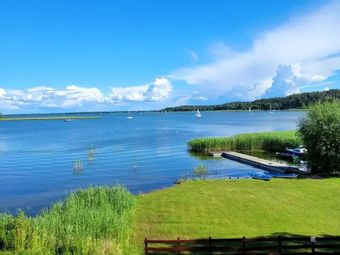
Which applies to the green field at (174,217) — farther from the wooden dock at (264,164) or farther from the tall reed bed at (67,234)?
the wooden dock at (264,164)

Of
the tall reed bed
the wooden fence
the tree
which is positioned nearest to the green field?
the tall reed bed

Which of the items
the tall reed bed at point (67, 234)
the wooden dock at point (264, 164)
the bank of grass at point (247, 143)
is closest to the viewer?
the tall reed bed at point (67, 234)

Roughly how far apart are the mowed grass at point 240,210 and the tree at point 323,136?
900cm

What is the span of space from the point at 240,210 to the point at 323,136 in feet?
73.8

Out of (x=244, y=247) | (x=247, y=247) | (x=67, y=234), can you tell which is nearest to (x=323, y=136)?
(x=247, y=247)

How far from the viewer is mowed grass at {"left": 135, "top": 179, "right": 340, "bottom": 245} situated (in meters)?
23.6

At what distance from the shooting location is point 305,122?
160 feet

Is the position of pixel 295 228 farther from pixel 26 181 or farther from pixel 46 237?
pixel 26 181

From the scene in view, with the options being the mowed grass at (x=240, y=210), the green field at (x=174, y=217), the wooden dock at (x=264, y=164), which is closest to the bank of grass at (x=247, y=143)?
the wooden dock at (x=264, y=164)

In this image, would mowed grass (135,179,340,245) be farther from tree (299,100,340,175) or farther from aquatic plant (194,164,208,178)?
aquatic plant (194,164,208,178)

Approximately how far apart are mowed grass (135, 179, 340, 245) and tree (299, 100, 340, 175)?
9.00 meters

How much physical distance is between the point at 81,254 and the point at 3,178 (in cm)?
3949

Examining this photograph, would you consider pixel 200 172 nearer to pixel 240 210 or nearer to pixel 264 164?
pixel 264 164

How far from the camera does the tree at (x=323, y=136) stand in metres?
46.3
